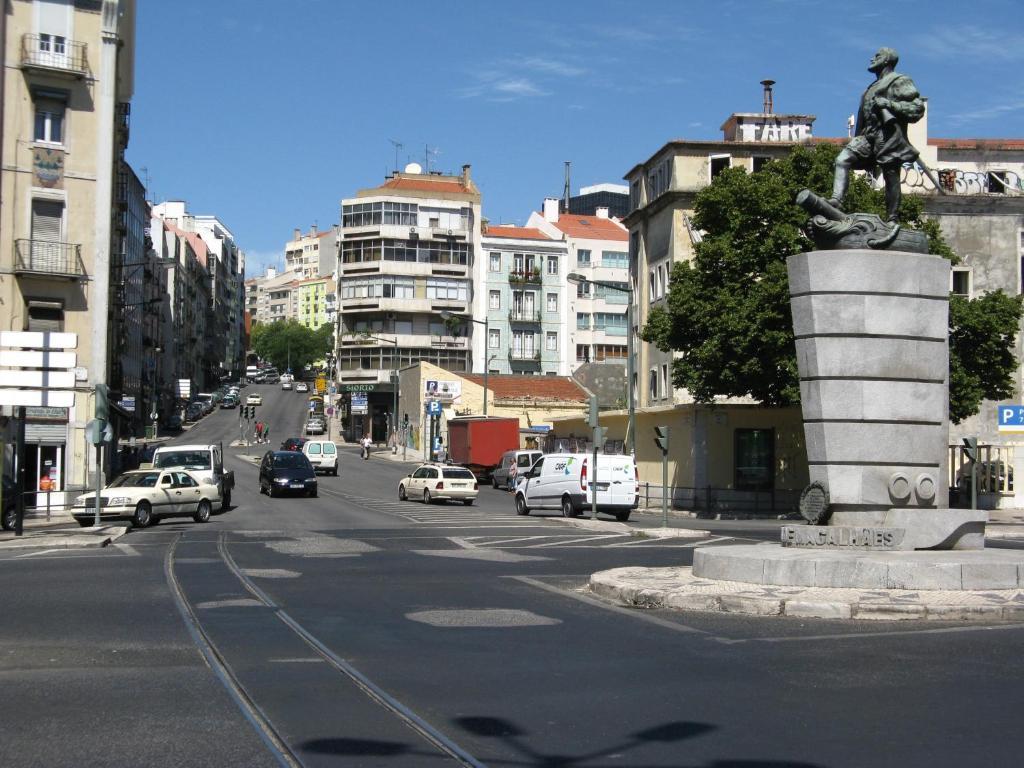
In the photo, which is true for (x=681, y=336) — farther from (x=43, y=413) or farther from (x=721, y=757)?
(x=721, y=757)

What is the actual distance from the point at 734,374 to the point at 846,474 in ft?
78.5

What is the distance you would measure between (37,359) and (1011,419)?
2836 cm

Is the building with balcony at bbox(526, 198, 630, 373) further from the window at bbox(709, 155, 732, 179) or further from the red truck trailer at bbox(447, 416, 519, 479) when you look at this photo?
the window at bbox(709, 155, 732, 179)

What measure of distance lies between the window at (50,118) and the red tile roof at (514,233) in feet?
196

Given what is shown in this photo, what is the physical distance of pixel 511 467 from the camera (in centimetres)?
5675

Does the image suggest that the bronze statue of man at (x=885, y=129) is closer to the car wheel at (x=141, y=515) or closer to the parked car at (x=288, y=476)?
the car wheel at (x=141, y=515)

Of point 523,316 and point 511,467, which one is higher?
point 523,316

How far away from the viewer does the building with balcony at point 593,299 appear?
333 ft

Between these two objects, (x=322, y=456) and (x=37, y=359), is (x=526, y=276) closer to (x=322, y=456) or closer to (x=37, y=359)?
(x=322, y=456)

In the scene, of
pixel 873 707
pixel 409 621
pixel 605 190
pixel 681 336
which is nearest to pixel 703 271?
pixel 681 336

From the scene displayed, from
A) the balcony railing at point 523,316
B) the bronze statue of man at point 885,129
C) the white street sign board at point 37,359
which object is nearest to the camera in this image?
the bronze statue of man at point 885,129

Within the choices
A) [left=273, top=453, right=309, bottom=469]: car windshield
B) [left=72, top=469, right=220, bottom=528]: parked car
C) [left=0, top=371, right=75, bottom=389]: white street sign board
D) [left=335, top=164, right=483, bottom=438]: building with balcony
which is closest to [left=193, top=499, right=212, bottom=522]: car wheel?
[left=72, top=469, right=220, bottom=528]: parked car

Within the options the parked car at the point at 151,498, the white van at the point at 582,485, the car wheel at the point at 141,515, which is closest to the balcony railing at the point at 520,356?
the white van at the point at 582,485

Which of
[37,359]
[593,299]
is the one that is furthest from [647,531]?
[593,299]
